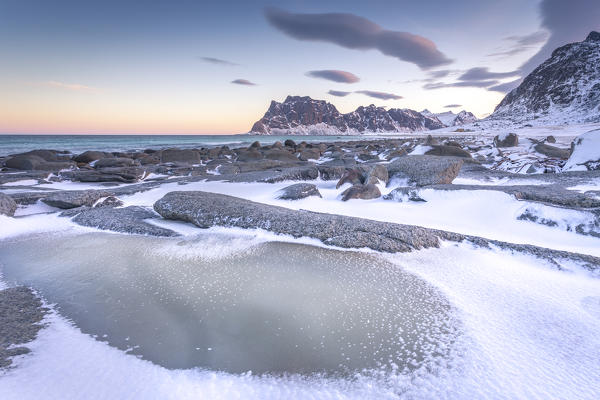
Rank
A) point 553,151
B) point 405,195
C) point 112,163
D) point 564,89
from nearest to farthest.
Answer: point 405,195, point 553,151, point 112,163, point 564,89

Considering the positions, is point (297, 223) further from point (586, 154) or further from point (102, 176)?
point (586, 154)

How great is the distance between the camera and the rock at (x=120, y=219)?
4.69 m

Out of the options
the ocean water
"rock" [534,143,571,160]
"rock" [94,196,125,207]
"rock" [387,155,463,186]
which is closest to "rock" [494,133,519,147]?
"rock" [534,143,571,160]

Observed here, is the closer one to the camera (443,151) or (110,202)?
(110,202)

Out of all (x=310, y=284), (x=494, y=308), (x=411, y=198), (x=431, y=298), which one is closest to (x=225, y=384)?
(x=310, y=284)

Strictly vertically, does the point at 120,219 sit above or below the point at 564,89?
below

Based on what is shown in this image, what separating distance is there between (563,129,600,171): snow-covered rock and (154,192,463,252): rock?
8.05 m

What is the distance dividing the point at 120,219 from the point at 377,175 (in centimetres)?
635

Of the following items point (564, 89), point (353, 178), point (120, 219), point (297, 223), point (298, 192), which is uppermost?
point (564, 89)

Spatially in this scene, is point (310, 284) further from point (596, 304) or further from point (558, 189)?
point (558, 189)

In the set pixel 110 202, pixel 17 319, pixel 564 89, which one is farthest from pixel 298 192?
pixel 564 89

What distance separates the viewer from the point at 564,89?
67250mm

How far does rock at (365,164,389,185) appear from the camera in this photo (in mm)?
8031

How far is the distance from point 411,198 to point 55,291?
20.1 feet
